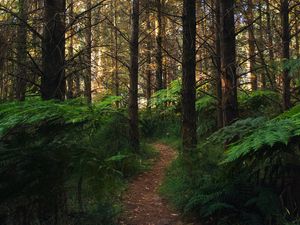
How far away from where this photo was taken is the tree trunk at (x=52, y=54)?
576 cm

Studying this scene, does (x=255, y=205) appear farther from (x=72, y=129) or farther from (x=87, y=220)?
(x=72, y=129)

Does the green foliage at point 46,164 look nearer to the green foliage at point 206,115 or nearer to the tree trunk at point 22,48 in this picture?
the tree trunk at point 22,48

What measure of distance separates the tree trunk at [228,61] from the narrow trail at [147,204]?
186cm

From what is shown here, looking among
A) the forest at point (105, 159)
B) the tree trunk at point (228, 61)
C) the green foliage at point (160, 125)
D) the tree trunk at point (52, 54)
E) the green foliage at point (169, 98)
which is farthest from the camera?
the green foliage at point (169, 98)

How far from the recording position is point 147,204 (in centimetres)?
675

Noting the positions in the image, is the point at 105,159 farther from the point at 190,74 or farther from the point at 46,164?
the point at 190,74

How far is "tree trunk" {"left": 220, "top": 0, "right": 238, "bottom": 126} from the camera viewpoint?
23.4 feet

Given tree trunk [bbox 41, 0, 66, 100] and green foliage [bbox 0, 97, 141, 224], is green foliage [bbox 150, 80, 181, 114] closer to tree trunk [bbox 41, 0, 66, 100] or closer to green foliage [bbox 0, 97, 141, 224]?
tree trunk [bbox 41, 0, 66, 100]

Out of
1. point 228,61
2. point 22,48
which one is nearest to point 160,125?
point 228,61

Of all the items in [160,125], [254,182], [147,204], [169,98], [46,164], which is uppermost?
[169,98]

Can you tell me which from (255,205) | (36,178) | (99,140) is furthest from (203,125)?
(36,178)

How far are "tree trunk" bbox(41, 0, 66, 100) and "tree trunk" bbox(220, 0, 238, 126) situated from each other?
2840mm

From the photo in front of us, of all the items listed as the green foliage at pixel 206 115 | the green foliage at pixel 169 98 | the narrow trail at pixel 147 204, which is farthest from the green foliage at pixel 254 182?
the green foliage at pixel 169 98

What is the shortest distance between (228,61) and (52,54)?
121 inches
